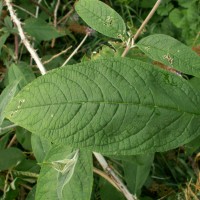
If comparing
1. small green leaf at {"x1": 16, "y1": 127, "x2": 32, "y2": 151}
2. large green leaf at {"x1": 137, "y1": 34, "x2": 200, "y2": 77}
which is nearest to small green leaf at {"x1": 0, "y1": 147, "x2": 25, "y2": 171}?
small green leaf at {"x1": 16, "y1": 127, "x2": 32, "y2": 151}

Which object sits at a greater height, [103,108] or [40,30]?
[103,108]

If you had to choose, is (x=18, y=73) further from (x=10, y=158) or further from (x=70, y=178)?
(x=70, y=178)

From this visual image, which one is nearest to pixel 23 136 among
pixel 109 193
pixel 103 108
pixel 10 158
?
pixel 10 158

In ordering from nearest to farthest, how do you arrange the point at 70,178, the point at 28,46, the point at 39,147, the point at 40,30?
Result: the point at 70,178
the point at 39,147
the point at 28,46
the point at 40,30

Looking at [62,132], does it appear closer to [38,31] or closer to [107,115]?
[107,115]

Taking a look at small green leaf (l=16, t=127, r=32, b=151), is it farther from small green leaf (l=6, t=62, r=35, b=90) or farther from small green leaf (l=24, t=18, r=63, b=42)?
small green leaf (l=24, t=18, r=63, b=42)

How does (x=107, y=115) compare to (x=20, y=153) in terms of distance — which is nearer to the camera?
(x=107, y=115)

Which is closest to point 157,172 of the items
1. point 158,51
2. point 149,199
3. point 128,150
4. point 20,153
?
point 149,199

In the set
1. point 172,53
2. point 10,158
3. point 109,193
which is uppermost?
point 172,53
